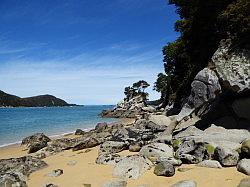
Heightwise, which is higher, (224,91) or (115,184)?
(224,91)

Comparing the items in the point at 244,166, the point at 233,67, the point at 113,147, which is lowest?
the point at 244,166

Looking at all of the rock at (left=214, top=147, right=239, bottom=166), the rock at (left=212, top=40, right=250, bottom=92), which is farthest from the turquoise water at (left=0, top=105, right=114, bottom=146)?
the rock at (left=214, top=147, right=239, bottom=166)

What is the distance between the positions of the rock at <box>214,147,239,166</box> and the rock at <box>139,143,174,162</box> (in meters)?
2.28

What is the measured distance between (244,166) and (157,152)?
13.4 ft

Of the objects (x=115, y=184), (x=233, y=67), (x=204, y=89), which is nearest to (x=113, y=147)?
(x=204, y=89)

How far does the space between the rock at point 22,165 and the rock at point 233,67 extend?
9.63 metres

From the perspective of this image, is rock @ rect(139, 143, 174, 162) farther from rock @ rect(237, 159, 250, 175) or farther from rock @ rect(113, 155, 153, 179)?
rock @ rect(237, 159, 250, 175)

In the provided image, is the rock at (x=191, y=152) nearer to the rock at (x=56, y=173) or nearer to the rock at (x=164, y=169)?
the rock at (x=164, y=169)

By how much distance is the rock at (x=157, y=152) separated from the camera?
1422cm

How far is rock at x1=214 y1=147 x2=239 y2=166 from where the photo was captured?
40.3ft

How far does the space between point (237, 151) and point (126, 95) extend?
10503 centimetres

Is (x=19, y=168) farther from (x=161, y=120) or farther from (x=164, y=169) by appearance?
(x=161, y=120)

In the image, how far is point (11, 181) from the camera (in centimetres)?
1178

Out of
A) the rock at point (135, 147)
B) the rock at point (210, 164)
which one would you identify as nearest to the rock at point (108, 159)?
the rock at point (135, 147)
